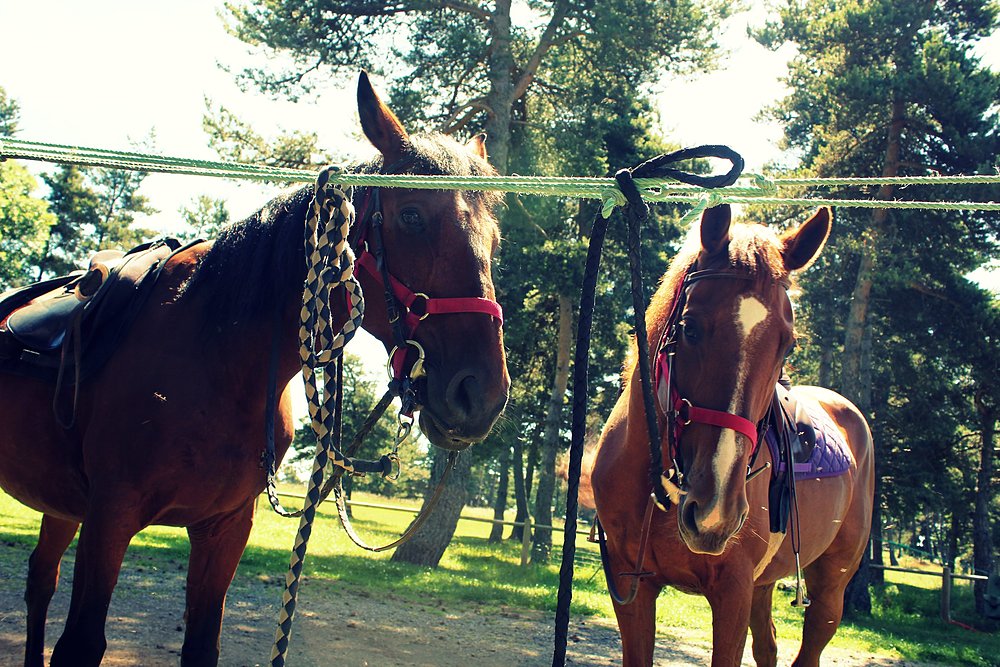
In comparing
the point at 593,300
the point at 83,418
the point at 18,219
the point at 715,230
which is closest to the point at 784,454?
the point at 715,230

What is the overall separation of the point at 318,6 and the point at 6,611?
10386 millimetres

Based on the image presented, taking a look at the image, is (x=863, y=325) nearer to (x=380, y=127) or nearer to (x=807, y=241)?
(x=807, y=241)

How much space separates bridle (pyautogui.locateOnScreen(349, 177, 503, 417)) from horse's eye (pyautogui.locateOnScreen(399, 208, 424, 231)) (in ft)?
0.31

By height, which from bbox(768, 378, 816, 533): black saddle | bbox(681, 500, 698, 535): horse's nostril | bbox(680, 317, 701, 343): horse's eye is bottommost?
bbox(681, 500, 698, 535): horse's nostril

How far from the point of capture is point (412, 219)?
2.50 m

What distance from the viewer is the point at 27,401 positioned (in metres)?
3.15

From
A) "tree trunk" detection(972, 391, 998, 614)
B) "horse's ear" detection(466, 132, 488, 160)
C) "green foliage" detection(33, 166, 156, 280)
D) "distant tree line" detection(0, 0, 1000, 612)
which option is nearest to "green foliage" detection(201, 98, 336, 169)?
"distant tree line" detection(0, 0, 1000, 612)

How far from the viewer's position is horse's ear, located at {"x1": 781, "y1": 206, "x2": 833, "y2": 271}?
302cm

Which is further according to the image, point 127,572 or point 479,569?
point 479,569

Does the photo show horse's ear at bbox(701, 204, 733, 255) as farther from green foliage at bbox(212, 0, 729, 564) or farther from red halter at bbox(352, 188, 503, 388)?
green foliage at bbox(212, 0, 729, 564)

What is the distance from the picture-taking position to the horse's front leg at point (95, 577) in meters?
2.55

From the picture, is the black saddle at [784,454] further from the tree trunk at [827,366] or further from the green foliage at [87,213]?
the green foliage at [87,213]

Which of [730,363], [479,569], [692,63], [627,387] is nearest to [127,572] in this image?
[479,569]

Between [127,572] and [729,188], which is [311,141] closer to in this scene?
[127,572]
